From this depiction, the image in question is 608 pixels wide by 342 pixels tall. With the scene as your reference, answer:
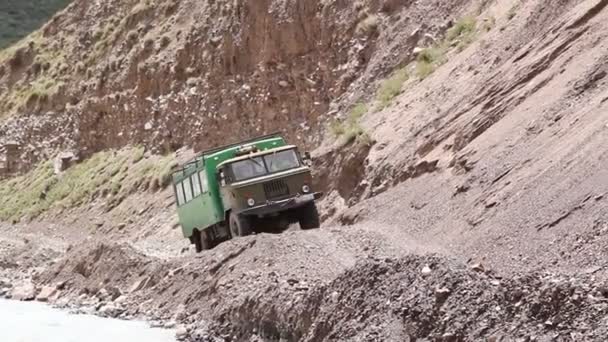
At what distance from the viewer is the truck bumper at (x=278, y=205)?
17105 millimetres

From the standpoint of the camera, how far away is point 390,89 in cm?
2198

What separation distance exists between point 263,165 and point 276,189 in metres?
0.56

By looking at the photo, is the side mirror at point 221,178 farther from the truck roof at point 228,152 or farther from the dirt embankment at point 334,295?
the dirt embankment at point 334,295

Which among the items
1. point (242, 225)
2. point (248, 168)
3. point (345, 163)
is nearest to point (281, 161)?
point (248, 168)

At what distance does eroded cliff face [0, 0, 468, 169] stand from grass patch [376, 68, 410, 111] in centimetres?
124

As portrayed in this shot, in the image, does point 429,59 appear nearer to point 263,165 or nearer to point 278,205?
point 263,165

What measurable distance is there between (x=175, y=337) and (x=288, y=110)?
15548 millimetres

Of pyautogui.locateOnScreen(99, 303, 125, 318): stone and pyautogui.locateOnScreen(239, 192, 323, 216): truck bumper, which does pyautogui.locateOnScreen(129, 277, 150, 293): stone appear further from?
pyautogui.locateOnScreen(239, 192, 323, 216): truck bumper

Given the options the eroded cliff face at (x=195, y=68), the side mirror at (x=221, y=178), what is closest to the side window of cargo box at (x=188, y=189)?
the side mirror at (x=221, y=178)

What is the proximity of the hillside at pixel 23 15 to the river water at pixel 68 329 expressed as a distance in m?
40.8

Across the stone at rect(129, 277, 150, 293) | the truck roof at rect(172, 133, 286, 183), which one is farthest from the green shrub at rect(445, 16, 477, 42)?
the stone at rect(129, 277, 150, 293)

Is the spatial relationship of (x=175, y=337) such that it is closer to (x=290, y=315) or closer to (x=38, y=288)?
(x=290, y=315)

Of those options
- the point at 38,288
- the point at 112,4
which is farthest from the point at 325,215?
the point at 112,4

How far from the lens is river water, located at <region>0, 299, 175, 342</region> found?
13.2 metres
